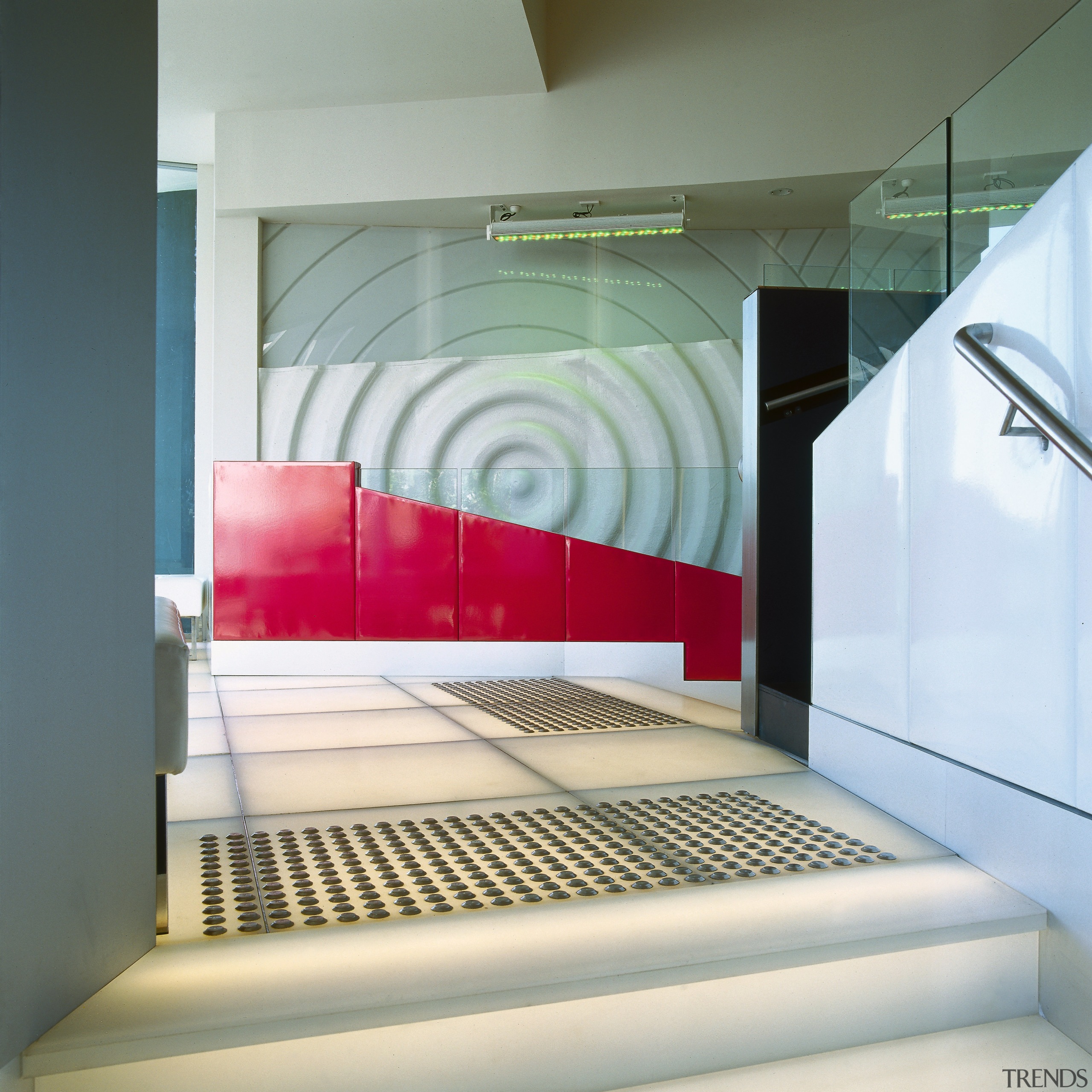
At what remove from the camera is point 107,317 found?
58.1 inches

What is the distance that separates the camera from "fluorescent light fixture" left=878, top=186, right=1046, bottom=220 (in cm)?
207

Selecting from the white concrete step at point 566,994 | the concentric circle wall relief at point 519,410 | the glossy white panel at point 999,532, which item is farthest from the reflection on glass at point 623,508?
the white concrete step at point 566,994

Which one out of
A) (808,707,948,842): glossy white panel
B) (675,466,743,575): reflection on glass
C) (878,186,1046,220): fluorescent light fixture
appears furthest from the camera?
(675,466,743,575): reflection on glass

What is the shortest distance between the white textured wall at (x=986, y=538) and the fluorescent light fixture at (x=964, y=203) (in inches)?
4.8

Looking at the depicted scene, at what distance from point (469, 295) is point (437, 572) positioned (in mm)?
2870

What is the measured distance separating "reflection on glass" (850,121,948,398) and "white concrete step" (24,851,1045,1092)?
60.7 inches

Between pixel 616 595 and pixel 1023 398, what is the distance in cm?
441

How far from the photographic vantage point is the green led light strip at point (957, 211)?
2068 millimetres

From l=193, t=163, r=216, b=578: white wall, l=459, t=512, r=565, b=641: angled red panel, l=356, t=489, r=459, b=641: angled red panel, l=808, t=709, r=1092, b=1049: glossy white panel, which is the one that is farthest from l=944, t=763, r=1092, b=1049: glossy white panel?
l=193, t=163, r=216, b=578: white wall

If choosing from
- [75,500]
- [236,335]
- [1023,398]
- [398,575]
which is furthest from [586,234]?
[75,500]

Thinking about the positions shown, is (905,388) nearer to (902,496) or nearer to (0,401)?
(902,496)

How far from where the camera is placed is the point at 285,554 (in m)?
6.02

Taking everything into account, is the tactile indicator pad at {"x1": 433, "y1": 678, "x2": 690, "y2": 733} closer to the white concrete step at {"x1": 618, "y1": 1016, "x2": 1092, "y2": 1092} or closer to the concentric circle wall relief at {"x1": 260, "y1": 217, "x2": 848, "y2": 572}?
the white concrete step at {"x1": 618, "y1": 1016, "x2": 1092, "y2": 1092}

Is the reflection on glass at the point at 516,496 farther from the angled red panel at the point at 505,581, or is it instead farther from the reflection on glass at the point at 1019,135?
the reflection on glass at the point at 1019,135
